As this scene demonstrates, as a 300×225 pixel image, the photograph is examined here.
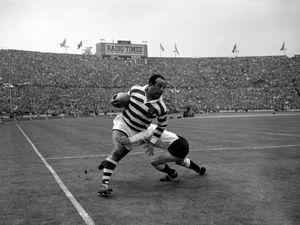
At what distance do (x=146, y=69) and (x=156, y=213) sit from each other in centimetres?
7655

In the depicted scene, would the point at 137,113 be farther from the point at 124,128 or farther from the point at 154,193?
the point at 154,193

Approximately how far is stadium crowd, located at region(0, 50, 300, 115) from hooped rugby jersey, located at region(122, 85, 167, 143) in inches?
2137

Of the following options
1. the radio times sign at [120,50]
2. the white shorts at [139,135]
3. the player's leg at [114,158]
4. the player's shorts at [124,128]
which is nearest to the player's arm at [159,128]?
the white shorts at [139,135]

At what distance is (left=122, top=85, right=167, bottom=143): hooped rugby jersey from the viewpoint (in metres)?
6.38

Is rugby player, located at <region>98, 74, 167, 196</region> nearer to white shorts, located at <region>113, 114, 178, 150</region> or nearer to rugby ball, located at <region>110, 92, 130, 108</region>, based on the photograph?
white shorts, located at <region>113, 114, 178, 150</region>

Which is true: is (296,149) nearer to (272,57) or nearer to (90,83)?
(90,83)

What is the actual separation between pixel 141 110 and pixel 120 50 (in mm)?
79765

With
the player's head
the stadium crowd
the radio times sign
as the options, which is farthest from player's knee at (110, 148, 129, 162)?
the radio times sign

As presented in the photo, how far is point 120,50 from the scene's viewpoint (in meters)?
84.5

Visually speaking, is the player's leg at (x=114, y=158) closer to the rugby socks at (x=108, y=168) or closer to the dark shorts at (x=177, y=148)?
the rugby socks at (x=108, y=168)

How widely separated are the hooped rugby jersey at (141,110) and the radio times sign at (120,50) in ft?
256

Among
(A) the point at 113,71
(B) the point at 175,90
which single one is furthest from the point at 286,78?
(A) the point at 113,71

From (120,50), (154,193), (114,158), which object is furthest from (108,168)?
(120,50)

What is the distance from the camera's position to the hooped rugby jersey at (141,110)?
638 centimetres
